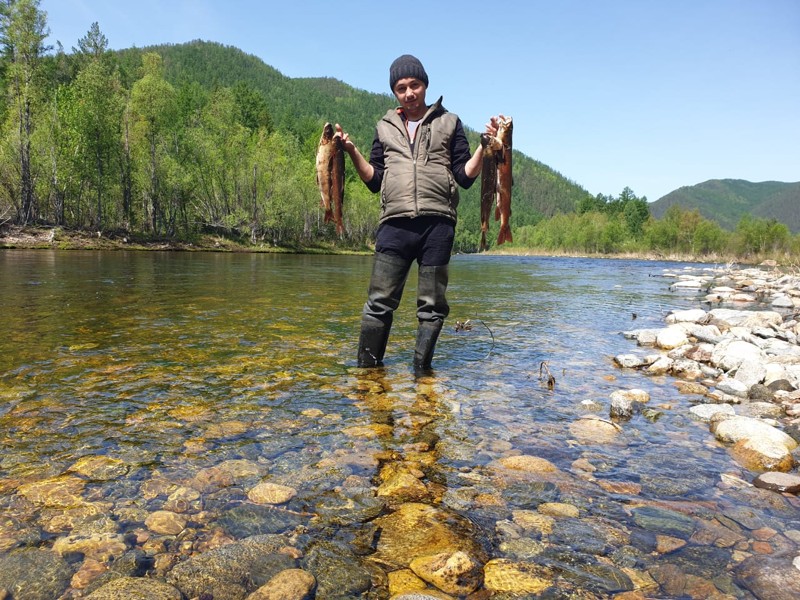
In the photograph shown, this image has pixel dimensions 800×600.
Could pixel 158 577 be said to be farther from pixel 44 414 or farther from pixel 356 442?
pixel 44 414

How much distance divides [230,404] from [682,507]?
3479mm

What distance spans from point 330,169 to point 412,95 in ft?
3.87

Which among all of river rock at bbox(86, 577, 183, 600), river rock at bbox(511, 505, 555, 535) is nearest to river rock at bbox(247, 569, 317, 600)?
river rock at bbox(86, 577, 183, 600)

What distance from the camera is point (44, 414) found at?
12.4 feet

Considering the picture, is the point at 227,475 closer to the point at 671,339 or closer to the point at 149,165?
the point at 671,339

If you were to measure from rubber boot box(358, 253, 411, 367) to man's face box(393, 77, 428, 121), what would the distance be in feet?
5.35

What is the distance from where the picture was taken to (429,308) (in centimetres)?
539

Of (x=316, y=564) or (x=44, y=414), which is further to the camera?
(x=44, y=414)

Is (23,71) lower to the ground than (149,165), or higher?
higher

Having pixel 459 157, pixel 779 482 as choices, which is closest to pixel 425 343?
pixel 459 157

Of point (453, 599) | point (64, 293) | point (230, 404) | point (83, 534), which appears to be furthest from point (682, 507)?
point (64, 293)

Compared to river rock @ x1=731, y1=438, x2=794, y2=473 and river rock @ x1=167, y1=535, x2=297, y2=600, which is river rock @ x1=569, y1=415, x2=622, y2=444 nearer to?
river rock @ x1=731, y1=438, x2=794, y2=473

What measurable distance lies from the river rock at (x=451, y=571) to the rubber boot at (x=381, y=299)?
3.35 metres

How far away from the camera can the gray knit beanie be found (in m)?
4.97
